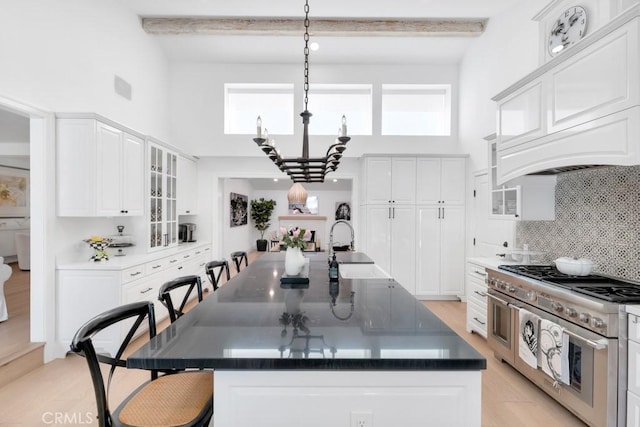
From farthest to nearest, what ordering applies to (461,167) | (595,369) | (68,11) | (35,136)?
1. (461,167)
2. (68,11)
3. (35,136)
4. (595,369)

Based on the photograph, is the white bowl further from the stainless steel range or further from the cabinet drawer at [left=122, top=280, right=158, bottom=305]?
the cabinet drawer at [left=122, top=280, right=158, bottom=305]

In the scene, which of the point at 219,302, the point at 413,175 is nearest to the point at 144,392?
the point at 219,302

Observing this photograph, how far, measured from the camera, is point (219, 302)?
1.84 m

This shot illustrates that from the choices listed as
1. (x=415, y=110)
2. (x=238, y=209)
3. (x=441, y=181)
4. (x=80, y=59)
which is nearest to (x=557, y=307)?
(x=441, y=181)

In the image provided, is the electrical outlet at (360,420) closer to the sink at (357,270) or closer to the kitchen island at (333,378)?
the kitchen island at (333,378)

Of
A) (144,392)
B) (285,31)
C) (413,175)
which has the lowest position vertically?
(144,392)

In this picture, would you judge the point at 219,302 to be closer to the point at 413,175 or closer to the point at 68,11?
the point at 68,11

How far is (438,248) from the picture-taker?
5391 mm

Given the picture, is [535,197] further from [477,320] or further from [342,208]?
[342,208]

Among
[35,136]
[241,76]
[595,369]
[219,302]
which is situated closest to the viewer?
[219,302]

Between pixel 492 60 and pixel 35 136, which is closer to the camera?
pixel 35 136

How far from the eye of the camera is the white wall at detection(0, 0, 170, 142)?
2812 millimetres

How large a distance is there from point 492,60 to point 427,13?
1.14m
